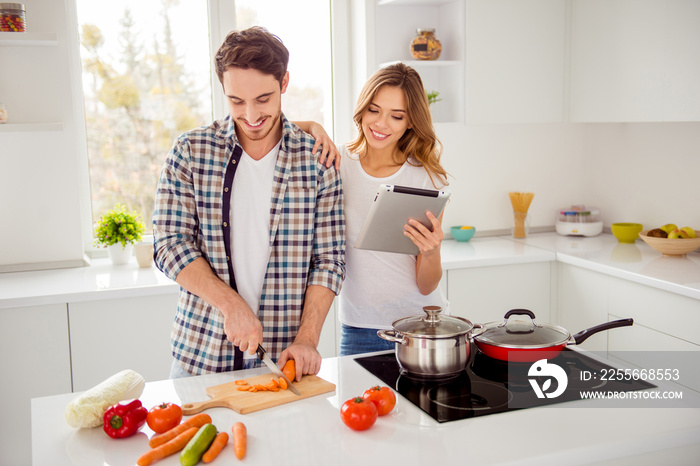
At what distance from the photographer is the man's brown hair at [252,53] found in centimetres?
163

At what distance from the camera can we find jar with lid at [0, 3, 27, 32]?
2.70m

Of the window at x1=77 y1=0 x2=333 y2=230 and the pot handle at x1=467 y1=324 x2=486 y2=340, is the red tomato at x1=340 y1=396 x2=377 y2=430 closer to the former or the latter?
the pot handle at x1=467 y1=324 x2=486 y2=340

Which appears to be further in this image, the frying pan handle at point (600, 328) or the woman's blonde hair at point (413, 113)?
the woman's blonde hair at point (413, 113)

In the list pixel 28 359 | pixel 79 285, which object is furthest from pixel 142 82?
pixel 28 359

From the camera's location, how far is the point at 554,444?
49.8 inches

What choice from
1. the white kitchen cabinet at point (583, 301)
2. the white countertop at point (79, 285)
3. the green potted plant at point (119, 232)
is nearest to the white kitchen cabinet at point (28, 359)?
the white countertop at point (79, 285)

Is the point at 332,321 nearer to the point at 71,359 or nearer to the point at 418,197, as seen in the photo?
the point at 71,359

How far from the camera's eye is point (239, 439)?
1252 mm

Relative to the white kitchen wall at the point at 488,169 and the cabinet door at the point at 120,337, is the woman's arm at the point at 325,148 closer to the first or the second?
the cabinet door at the point at 120,337

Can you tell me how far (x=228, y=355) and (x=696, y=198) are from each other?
2434 mm

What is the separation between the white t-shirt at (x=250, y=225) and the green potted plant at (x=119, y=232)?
146 cm

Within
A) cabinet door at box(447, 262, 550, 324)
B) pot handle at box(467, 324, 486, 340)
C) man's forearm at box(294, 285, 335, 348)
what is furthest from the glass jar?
pot handle at box(467, 324, 486, 340)

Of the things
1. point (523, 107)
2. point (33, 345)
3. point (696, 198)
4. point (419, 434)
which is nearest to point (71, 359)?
point (33, 345)

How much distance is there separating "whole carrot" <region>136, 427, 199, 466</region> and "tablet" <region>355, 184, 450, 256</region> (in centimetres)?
71
